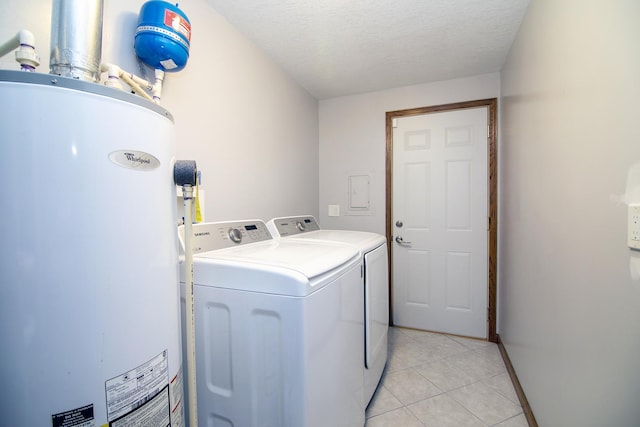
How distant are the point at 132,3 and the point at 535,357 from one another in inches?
102

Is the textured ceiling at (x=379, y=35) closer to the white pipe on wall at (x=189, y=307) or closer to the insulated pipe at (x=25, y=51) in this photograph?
the insulated pipe at (x=25, y=51)

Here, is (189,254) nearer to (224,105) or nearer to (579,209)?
(224,105)

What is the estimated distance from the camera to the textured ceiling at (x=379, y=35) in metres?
1.59

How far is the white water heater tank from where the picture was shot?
54cm

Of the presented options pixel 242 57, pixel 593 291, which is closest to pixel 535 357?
pixel 593 291

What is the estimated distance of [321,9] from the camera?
159cm

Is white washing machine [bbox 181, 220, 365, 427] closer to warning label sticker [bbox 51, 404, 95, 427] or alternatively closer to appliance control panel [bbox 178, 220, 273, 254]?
appliance control panel [bbox 178, 220, 273, 254]

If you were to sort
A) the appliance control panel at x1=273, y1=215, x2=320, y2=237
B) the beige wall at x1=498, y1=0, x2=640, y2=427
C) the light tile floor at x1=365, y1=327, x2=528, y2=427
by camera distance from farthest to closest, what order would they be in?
the appliance control panel at x1=273, y1=215, x2=320, y2=237 → the light tile floor at x1=365, y1=327, x2=528, y2=427 → the beige wall at x1=498, y1=0, x2=640, y2=427

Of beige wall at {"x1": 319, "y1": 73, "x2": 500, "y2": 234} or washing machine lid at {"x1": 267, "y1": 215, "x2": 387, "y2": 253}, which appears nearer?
washing machine lid at {"x1": 267, "y1": 215, "x2": 387, "y2": 253}

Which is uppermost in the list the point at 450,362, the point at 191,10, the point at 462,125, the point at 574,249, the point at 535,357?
the point at 191,10

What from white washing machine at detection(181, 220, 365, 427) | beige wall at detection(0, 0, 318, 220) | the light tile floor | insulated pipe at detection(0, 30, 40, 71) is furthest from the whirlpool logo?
the light tile floor

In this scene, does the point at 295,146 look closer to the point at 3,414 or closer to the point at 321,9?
the point at 321,9

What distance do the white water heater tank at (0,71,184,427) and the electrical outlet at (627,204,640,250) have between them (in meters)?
1.27

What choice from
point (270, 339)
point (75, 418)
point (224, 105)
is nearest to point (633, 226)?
point (270, 339)
